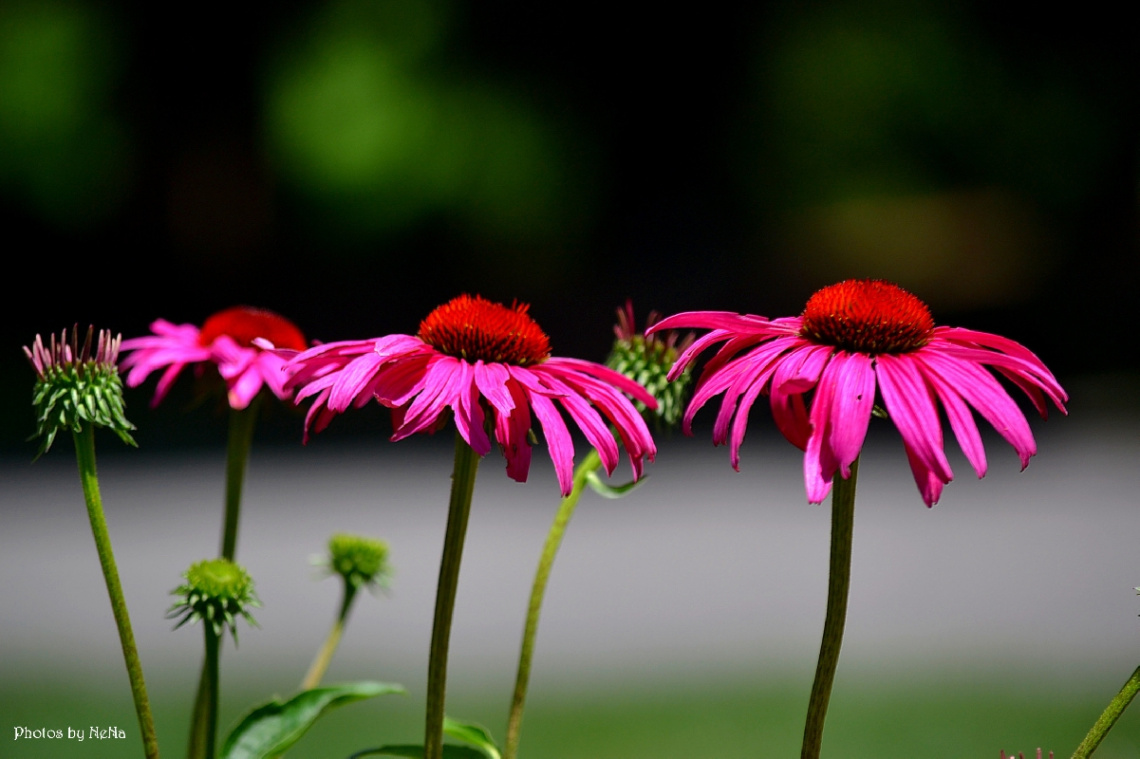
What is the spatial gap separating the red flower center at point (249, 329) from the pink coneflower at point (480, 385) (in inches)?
11.8

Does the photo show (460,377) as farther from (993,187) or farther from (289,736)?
(993,187)

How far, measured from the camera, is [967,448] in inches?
24.3

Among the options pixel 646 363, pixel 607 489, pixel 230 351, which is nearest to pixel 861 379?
pixel 607 489

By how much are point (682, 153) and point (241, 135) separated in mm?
2959

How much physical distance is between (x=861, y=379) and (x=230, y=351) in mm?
612

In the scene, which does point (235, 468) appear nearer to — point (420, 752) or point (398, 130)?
point (420, 752)

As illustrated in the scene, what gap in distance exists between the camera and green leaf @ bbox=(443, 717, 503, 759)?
0.77 meters

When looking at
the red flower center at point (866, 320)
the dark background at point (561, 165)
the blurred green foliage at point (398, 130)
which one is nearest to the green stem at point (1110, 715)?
the red flower center at point (866, 320)

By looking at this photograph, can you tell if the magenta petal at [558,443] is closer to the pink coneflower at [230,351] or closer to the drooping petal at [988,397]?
the drooping petal at [988,397]

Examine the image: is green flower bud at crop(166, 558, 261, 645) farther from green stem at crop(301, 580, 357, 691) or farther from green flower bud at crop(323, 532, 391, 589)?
green flower bud at crop(323, 532, 391, 589)

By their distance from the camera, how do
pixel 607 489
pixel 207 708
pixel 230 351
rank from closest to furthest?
pixel 207 708 → pixel 607 489 → pixel 230 351

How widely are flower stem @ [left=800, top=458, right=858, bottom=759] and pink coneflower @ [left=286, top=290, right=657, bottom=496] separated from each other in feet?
0.43

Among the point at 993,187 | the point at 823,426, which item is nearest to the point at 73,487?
the point at 823,426

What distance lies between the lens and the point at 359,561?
117cm
